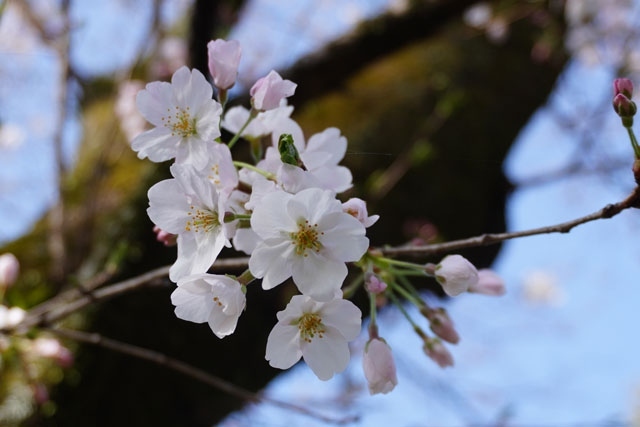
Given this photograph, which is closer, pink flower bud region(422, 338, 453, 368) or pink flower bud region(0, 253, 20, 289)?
pink flower bud region(422, 338, 453, 368)

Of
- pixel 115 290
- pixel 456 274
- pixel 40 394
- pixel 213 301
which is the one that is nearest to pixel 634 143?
pixel 456 274

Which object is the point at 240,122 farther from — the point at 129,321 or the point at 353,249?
the point at 129,321

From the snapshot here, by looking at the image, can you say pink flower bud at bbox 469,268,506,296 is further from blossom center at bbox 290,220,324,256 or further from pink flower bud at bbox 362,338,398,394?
blossom center at bbox 290,220,324,256

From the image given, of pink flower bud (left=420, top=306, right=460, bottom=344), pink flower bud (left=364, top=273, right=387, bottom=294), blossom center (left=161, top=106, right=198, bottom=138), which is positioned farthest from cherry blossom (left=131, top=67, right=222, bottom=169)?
pink flower bud (left=420, top=306, right=460, bottom=344)

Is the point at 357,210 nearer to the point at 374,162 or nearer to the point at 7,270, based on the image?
the point at 7,270

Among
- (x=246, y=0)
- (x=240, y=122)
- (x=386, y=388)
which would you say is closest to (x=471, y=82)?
(x=246, y=0)
